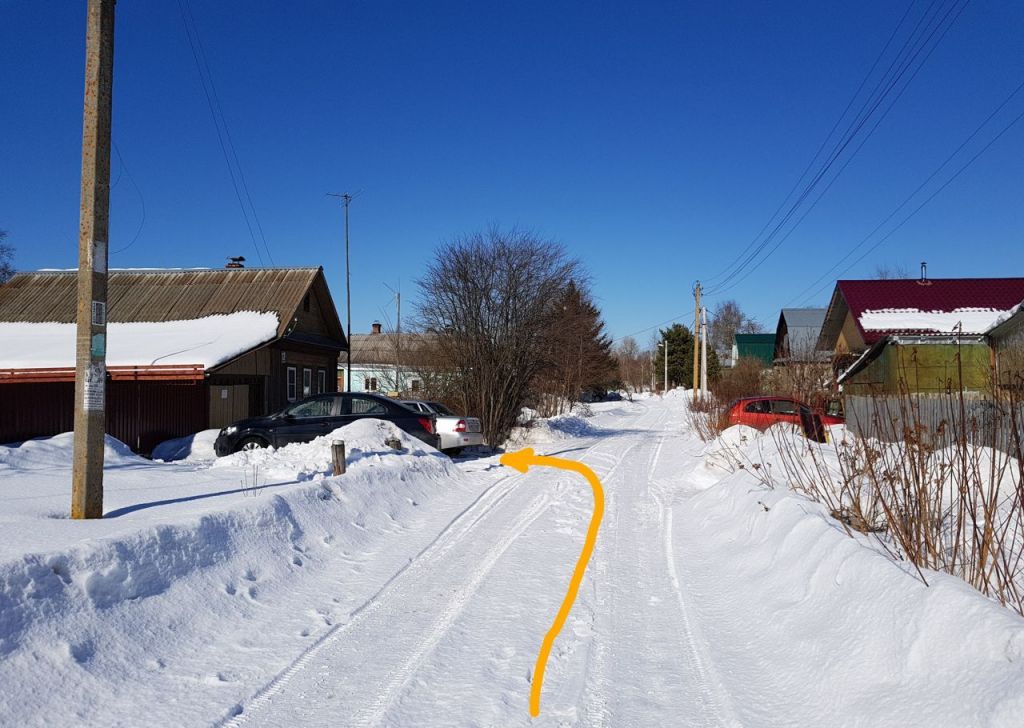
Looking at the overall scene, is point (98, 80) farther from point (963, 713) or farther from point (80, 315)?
point (963, 713)

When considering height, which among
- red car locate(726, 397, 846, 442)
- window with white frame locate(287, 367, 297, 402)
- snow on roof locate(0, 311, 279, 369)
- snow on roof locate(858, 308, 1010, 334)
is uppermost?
snow on roof locate(858, 308, 1010, 334)

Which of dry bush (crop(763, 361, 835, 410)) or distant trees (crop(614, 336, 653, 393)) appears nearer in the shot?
dry bush (crop(763, 361, 835, 410))

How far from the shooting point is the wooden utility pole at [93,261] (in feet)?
22.8

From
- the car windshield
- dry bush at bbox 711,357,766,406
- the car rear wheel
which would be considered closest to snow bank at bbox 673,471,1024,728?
the car windshield

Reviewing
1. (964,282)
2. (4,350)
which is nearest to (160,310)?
(4,350)

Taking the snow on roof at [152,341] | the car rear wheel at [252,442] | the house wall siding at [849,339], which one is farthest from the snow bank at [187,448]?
the house wall siding at [849,339]

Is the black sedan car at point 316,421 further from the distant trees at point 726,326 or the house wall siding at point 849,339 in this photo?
the distant trees at point 726,326

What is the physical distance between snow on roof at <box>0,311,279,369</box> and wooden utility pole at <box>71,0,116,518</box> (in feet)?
34.7

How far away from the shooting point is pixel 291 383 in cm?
2606

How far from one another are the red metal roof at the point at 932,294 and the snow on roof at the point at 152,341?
22.1 m

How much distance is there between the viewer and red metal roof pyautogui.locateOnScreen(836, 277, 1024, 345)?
28.6 m

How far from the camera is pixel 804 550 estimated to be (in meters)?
6.43

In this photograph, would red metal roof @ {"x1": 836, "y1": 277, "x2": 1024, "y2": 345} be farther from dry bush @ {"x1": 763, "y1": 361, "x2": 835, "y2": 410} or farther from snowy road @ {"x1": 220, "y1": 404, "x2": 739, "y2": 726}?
snowy road @ {"x1": 220, "y1": 404, "x2": 739, "y2": 726}

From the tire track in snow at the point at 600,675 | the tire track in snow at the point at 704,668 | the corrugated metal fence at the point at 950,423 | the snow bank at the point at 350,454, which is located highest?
the corrugated metal fence at the point at 950,423
